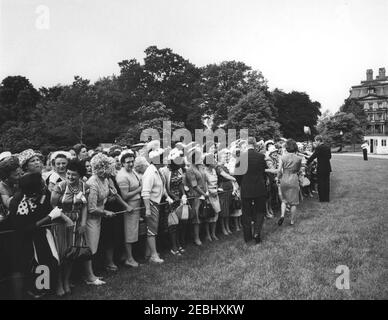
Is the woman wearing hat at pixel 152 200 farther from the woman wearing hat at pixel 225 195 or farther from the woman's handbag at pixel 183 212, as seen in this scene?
the woman wearing hat at pixel 225 195

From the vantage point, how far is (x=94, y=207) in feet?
18.7

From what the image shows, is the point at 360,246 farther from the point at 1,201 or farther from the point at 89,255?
the point at 1,201

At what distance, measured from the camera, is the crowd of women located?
15.3 feet

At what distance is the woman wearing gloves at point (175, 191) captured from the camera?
7207mm

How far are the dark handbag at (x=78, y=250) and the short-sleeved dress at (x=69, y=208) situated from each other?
→ 0.03 meters

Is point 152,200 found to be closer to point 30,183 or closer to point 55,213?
point 55,213

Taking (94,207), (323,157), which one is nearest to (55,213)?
(94,207)

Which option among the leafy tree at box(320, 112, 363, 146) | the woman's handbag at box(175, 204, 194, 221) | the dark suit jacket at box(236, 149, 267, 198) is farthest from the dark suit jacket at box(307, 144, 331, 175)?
the leafy tree at box(320, 112, 363, 146)

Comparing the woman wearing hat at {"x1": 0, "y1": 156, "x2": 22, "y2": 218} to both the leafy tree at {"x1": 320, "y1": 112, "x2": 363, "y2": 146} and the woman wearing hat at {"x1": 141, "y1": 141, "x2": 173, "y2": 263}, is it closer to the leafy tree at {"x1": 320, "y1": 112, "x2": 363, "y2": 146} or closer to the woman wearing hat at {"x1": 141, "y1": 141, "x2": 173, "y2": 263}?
the woman wearing hat at {"x1": 141, "y1": 141, "x2": 173, "y2": 263}

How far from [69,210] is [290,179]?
5909 mm
